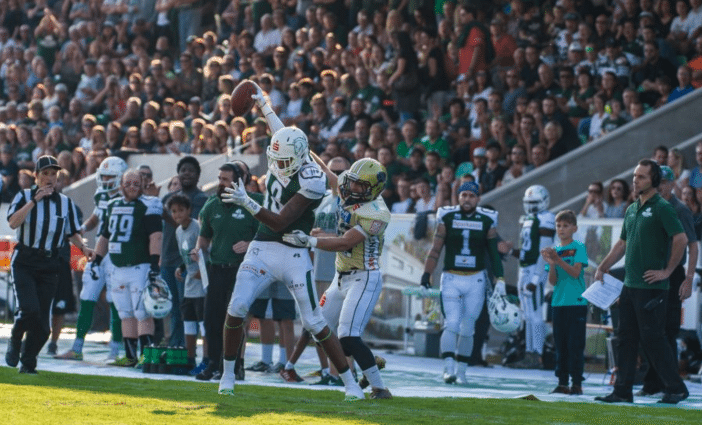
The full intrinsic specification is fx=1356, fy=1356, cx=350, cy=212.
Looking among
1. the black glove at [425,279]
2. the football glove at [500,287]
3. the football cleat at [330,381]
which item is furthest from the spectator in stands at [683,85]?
the football cleat at [330,381]

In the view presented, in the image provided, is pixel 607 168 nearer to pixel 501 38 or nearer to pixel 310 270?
pixel 501 38

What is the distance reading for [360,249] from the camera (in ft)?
35.3

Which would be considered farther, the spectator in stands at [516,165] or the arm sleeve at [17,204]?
the spectator in stands at [516,165]

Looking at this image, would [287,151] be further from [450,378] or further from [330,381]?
[450,378]

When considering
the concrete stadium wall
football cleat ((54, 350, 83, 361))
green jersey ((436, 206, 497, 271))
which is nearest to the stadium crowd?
the concrete stadium wall

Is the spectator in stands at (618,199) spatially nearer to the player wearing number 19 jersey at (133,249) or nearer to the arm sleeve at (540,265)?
the arm sleeve at (540,265)

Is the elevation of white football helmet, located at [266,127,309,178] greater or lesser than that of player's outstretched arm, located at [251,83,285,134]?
lesser

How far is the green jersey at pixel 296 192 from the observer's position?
1040 cm

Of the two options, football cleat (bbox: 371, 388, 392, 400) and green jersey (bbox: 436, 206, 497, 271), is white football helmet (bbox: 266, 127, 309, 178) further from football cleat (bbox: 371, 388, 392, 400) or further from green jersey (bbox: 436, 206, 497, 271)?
green jersey (bbox: 436, 206, 497, 271)

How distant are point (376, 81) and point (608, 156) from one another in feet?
15.1

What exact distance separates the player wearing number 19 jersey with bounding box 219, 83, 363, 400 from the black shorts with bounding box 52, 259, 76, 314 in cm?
513

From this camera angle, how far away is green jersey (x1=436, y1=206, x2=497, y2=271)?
13484mm

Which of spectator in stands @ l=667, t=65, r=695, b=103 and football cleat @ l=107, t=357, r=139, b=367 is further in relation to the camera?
spectator in stands @ l=667, t=65, r=695, b=103

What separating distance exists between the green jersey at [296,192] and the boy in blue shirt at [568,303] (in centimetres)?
258
